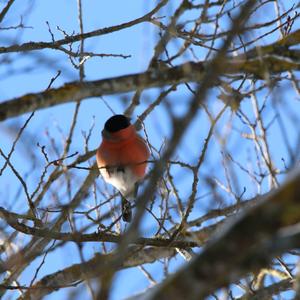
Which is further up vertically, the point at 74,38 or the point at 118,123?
the point at 118,123

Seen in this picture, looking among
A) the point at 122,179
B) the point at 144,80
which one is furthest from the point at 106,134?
the point at 144,80

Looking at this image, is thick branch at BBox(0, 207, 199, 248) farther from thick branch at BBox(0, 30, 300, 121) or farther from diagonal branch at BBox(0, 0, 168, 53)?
thick branch at BBox(0, 30, 300, 121)

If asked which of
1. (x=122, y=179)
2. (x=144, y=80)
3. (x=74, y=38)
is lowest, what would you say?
(x=144, y=80)

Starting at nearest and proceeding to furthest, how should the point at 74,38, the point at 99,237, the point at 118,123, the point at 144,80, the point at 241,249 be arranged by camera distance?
the point at 241,249 → the point at 144,80 → the point at 99,237 → the point at 74,38 → the point at 118,123

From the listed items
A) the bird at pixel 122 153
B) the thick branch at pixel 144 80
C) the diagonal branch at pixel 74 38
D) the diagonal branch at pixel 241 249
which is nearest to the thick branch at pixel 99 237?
the diagonal branch at pixel 74 38

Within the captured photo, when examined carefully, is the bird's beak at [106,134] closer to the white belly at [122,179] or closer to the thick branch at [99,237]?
the white belly at [122,179]

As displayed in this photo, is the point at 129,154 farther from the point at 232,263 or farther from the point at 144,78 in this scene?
the point at 232,263

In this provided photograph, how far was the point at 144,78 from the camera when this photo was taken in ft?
7.33

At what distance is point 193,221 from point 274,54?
3.10 metres

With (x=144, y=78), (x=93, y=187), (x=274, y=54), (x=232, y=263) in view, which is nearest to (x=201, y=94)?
(x=232, y=263)

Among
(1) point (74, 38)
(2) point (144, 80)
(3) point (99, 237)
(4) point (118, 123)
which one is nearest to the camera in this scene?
(2) point (144, 80)

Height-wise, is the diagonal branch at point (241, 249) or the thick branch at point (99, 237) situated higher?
the thick branch at point (99, 237)

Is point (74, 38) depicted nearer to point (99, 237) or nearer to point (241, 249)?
point (99, 237)

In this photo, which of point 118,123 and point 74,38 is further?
point 118,123
